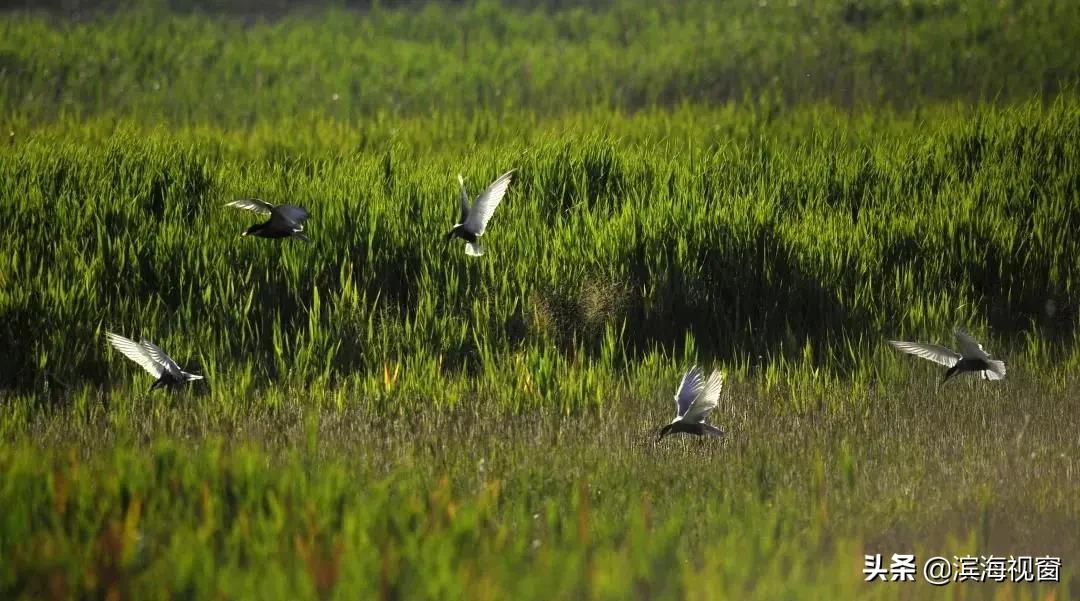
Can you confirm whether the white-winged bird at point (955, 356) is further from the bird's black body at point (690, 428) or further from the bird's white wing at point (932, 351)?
the bird's black body at point (690, 428)

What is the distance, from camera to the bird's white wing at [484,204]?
4648mm

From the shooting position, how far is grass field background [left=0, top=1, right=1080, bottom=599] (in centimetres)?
296

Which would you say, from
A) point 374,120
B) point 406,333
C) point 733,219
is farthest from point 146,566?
point 374,120

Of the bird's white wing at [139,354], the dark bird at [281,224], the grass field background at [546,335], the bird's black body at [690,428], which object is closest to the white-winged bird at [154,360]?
the bird's white wing at [139,354]

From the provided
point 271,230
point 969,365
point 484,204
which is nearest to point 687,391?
point 969,365

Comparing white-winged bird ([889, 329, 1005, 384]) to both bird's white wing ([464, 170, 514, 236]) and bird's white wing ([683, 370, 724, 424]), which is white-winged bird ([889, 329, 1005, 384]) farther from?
bird's white wing ([464, 170, 514, 236])

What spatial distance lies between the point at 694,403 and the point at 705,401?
0.05 metres

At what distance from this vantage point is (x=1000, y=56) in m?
9.64

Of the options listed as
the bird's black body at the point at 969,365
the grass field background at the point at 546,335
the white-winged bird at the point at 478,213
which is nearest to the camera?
the grass field background at the point at 546,335

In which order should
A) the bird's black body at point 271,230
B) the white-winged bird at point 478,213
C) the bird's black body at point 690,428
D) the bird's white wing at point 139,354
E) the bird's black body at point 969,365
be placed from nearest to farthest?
the bird's black body at point 690,428 < the bird's white wing at point 139,354 < the bird's black body at point 969,365 < the white-winged bird at point 478,213 < the bird's black body at point 271,230

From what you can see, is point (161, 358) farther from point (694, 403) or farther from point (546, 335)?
point (694, 403)

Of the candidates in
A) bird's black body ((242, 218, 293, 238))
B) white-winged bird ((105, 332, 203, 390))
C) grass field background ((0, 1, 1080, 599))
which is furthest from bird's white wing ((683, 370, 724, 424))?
bird's black body ((242, 218, 293, 238))

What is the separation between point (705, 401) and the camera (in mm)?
3703

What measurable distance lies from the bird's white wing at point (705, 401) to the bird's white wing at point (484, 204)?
1271 millimetres
